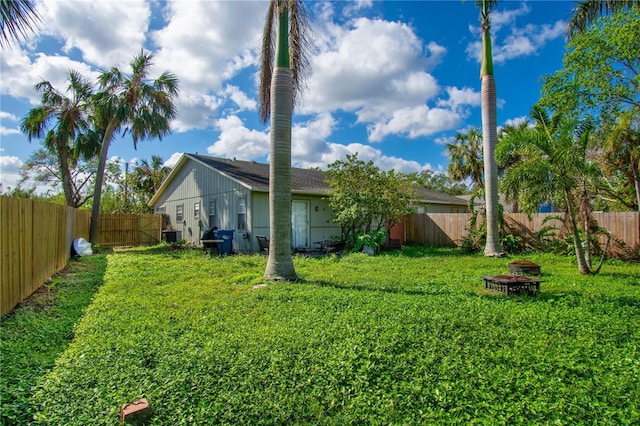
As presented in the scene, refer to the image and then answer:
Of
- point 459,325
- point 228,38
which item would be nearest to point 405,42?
point 228,38

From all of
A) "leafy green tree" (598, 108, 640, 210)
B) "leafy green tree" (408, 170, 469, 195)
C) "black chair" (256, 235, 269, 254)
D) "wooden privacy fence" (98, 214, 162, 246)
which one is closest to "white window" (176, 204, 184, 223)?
"wooden privacy fence" (98, 214, 162, 246)

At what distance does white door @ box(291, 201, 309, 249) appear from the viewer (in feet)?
46.9

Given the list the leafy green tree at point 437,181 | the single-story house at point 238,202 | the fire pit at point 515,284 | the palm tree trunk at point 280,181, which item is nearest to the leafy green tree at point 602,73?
the fire pit at point 515,284

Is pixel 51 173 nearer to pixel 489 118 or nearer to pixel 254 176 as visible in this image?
pixel 254 176

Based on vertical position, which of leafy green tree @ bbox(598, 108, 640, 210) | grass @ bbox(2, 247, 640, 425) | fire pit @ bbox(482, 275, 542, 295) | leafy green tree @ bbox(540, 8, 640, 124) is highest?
leafy green tree @ bbox(540, 8, 640, 124)

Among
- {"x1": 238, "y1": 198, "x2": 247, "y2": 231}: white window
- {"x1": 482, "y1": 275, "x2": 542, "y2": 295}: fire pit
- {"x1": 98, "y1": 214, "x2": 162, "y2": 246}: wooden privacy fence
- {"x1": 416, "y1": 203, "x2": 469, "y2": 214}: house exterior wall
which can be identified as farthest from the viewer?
{"x1": 416, "y1": 203, "x2": 469, "y2": 214}: house exterior wall

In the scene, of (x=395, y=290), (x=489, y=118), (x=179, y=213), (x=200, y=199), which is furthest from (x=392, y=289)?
(x=179, y=213)

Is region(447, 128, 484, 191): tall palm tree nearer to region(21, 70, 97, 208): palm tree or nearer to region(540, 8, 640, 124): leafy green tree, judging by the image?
region(540, 8, 640, 124): leafy green tree

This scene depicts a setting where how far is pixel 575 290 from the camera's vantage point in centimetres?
631

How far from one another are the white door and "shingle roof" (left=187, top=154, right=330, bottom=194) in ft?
2.52

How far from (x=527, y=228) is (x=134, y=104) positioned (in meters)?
18.4

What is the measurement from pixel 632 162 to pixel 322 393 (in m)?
13.1

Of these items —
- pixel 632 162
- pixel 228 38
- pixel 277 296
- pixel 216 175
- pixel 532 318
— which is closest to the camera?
pixel 532 318

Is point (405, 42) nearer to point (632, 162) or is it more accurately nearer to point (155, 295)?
point (632, 162)
